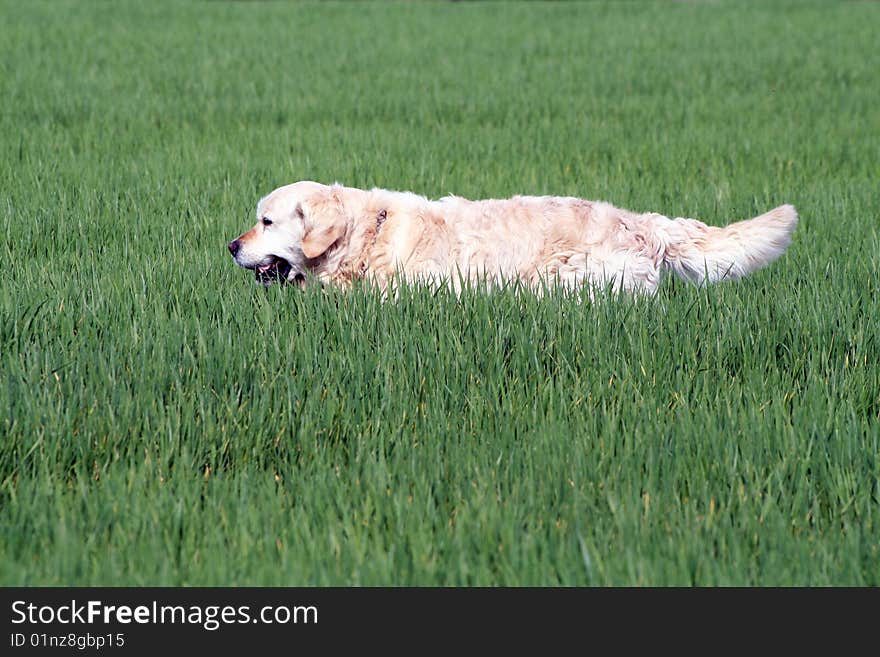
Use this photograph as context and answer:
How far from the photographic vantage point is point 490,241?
206 inches

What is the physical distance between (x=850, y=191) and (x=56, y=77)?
9523 mm

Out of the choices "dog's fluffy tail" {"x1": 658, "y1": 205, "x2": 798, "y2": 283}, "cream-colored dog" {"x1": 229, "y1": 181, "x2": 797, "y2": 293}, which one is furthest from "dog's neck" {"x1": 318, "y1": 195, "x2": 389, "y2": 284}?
"dog's fluffy tail" {"x1": 658, "y1": 205, "x2": 798, "y2": 283}

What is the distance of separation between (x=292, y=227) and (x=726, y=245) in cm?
232

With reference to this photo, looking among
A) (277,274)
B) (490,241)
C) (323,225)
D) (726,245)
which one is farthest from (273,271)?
(726,245)

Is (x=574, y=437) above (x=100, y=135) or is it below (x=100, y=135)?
below

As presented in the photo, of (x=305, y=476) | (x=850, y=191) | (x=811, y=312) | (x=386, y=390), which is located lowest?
(x=305, y=476)

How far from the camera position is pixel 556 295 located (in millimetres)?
4758

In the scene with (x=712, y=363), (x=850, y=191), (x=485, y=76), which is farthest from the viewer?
(x=485, y=76)

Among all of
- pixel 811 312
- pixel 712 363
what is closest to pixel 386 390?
pixel 712 363

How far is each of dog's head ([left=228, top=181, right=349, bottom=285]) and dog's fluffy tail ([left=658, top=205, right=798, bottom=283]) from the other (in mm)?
1793

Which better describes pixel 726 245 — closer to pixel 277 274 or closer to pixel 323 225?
pixel 323 225

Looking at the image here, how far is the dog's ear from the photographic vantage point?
16.8ft

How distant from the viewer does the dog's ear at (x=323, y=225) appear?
202 inches
